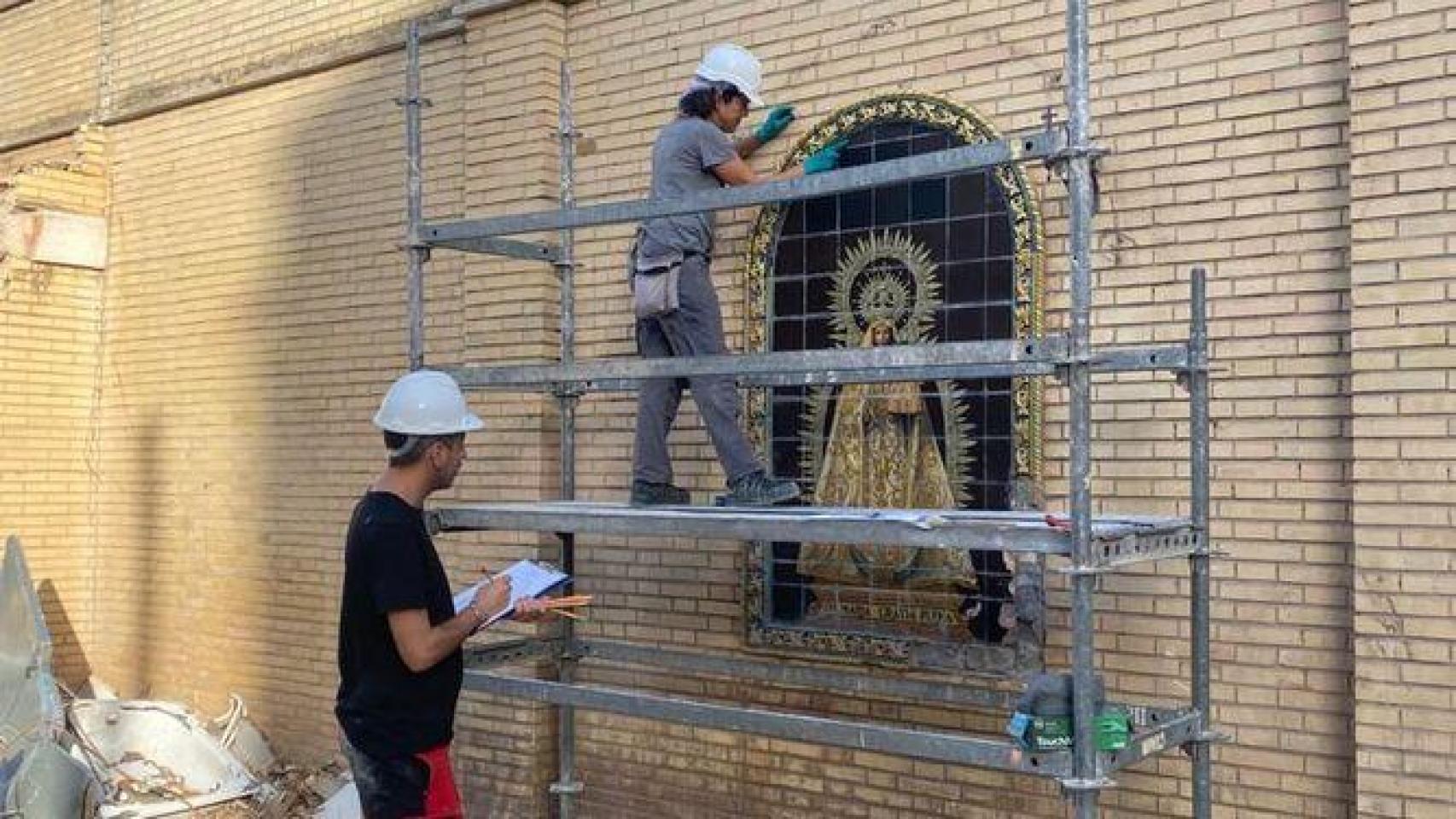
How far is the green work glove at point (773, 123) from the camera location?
5906mm

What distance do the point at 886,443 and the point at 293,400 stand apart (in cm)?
422

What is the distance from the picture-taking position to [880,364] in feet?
13.6

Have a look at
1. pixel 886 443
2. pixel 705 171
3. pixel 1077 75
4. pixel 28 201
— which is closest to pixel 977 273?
pixel 886 443

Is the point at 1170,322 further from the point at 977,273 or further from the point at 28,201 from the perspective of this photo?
the point at 28,201

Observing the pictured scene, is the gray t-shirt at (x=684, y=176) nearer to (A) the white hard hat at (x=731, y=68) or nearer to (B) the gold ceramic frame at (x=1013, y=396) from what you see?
(A) the white hard hat at (x=731, y=68)

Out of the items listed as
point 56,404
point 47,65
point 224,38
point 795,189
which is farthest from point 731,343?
point 47,65

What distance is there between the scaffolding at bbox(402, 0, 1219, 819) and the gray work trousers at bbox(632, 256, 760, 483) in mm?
160

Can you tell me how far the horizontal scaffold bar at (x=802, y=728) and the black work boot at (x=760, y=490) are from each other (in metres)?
0.78

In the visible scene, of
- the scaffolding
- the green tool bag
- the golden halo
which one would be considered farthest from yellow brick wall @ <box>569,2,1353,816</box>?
the green tool bag

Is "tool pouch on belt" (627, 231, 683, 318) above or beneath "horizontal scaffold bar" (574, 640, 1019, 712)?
above

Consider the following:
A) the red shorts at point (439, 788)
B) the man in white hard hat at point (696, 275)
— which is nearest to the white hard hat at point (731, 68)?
the man in white hard hat at point (696, 275)

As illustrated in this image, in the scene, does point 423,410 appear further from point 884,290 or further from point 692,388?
point 884,290

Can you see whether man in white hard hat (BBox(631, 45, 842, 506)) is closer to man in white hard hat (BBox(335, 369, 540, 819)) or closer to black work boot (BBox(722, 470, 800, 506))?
black work boot (BBox(722, 470, 800, 506))

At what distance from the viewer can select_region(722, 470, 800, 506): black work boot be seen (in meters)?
4.99
